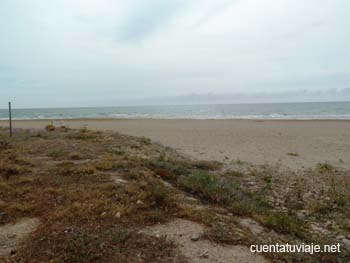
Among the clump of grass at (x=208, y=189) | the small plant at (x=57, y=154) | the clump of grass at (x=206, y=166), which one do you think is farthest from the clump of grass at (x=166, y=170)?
the small plant at (x=57, y=154)

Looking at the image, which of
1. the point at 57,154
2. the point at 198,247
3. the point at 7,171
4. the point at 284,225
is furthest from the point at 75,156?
the point at 284,225

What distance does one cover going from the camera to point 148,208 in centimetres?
376

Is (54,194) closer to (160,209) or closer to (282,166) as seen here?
(160,209)

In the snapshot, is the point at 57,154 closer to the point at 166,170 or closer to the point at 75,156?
the point at 75,156

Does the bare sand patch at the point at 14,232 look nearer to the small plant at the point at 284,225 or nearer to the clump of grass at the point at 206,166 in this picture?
the small plant at the point at 284,225

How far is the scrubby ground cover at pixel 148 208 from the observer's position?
2671mm

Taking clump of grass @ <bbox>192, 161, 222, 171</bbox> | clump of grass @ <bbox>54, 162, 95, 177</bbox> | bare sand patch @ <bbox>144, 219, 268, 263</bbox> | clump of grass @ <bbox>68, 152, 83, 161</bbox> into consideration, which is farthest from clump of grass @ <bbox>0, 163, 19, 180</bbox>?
clump of grass @ <bbox>192, 161, 222, 171</bbox>

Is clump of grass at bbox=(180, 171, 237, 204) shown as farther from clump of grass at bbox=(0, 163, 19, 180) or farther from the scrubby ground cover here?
clump of grass at bbox=(0, 163, 19, 180)

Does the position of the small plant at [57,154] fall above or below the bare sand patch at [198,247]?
above

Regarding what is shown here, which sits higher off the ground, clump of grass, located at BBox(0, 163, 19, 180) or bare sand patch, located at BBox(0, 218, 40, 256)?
clump of grass, located at BBox(0, 163, 19, 180)

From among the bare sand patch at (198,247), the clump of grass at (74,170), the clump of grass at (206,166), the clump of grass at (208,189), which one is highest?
the clump of grass at (74,170)

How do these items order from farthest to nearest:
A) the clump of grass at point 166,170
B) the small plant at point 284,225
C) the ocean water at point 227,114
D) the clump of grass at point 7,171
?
the ocean water at point 227,114, the clump of grass at point 166,170, the clump of grass at point 7,171, the small plant at point 284,225

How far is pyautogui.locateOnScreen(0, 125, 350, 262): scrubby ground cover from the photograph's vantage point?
8.76ft

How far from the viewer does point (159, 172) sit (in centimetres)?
597
